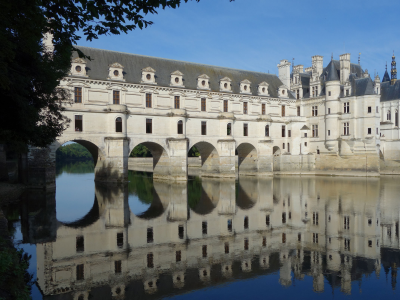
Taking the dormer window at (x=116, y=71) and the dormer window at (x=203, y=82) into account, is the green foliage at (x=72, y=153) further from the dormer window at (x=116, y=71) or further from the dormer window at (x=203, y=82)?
the dormer window at (x=116, y=71)

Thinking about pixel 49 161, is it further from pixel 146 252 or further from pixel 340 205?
pixel 340 205

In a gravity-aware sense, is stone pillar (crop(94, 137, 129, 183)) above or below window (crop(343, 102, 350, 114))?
below

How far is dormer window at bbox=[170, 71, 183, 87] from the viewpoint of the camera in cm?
3466

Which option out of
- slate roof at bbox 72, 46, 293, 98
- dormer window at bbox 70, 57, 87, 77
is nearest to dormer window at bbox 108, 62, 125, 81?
slate roof at bbox 72, 46, 293, 98

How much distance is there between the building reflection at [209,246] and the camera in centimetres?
955

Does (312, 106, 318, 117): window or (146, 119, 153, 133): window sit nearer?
(146, 119, 153, 133): window

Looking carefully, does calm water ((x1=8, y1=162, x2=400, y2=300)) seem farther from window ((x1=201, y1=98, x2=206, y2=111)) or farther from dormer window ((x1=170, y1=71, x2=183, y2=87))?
window ((x1=201, y1=98, x2=206, y2=111))

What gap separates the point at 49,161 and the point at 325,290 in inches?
924

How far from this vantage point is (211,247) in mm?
12617

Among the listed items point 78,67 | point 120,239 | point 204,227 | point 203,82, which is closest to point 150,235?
point 120,239

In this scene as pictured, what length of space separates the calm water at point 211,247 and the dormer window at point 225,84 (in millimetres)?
18060

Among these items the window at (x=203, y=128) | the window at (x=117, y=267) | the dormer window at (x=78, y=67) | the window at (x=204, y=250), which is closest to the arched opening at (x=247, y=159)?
the window at (x=203, y=128)

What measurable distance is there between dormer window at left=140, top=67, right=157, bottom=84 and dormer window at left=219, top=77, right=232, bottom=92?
8.07 meters

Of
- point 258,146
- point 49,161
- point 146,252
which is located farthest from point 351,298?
point 258,146
